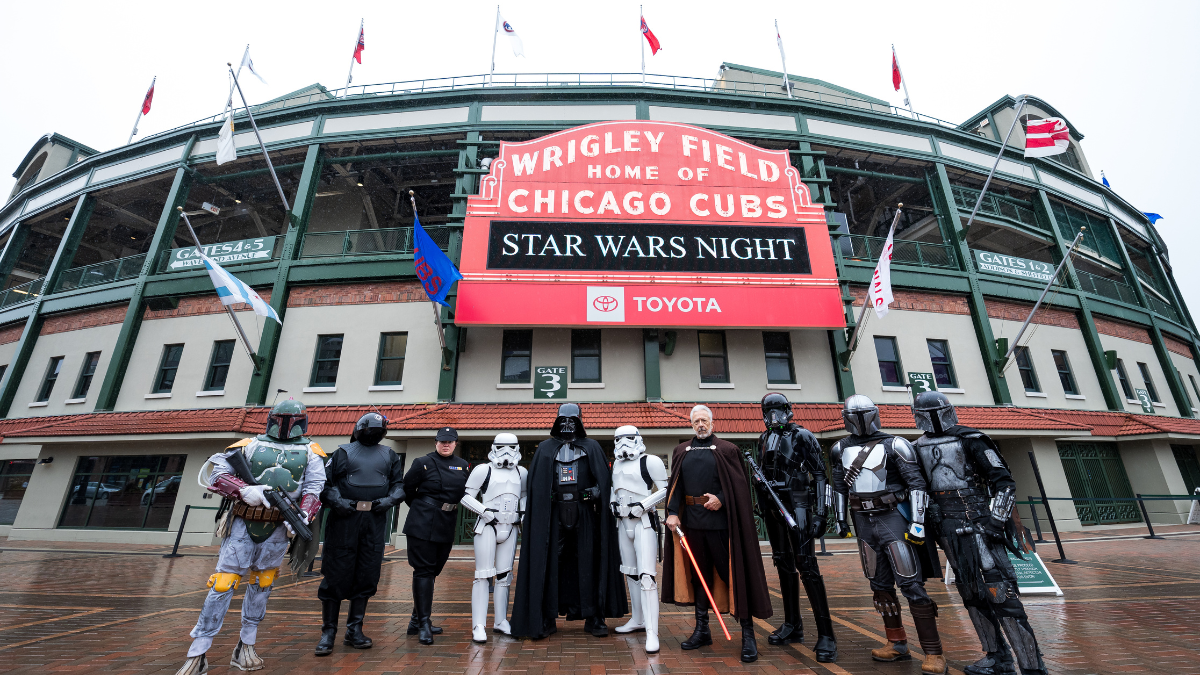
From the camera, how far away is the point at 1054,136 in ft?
44.9

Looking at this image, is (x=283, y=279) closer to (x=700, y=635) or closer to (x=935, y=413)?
(x=700, y=635)

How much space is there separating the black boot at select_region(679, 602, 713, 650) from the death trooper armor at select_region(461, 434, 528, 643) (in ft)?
5.79

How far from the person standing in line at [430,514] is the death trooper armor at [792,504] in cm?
318

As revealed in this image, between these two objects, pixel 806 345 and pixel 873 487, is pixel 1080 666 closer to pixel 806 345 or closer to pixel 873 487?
pixel 873 487

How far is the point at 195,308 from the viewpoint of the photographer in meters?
15.2

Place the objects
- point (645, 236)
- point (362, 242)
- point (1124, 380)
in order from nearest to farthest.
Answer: point (645, 236)
point (1124, 380)
point (362, 242)

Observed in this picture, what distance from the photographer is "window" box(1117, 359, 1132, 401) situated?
1678 cm

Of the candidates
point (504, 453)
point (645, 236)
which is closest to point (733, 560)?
point (504, 453)

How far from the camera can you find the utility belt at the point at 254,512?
4.19m

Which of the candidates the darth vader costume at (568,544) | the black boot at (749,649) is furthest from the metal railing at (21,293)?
the black boot at (749,649)

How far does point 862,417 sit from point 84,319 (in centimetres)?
2315

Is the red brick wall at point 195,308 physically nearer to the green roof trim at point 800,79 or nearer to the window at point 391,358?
the window at point 391,358

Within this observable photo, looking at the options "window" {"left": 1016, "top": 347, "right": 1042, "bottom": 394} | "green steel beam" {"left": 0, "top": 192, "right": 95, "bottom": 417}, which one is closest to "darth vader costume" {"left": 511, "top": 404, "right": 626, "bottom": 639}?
"window" {"left": 1016, "top": 347, "right": 1042, "bottom": 394}

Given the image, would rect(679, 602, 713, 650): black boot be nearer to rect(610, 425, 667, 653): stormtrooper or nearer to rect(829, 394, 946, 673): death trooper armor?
rect(610, 425, 667, 653): stormtrooper
